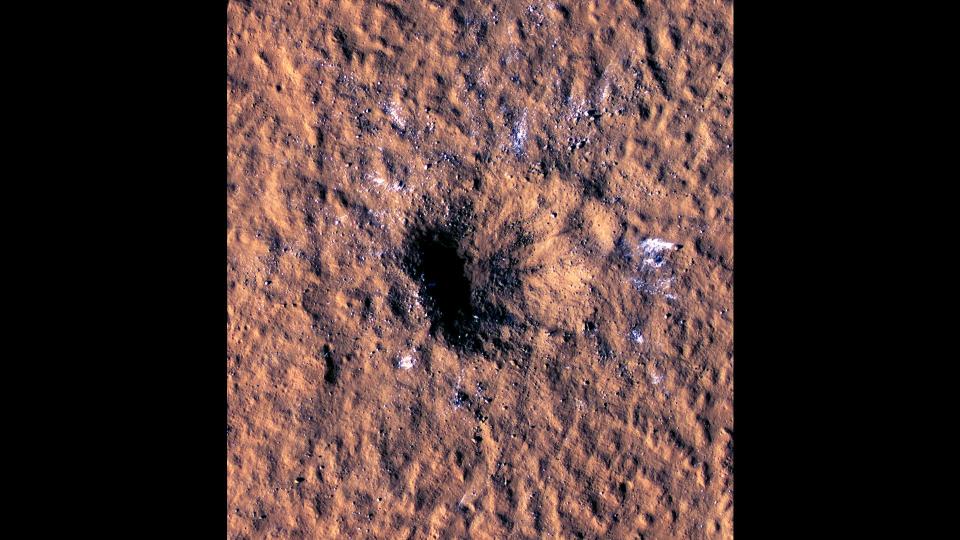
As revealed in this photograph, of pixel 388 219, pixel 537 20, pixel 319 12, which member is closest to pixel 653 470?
pixel 388 219

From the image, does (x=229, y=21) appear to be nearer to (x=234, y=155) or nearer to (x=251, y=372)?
(x=234, y=155)

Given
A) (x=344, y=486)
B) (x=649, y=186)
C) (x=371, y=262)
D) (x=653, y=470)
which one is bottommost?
(x=344, y=486)

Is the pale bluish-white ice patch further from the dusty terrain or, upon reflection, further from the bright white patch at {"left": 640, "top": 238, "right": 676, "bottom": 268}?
the bright white patch at {"left": 640, "top": 238, "right": 676, "bottom": 268}

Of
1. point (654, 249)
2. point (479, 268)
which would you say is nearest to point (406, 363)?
point (479, 268)

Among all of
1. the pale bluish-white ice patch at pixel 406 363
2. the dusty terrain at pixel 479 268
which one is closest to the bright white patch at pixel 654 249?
the dusty terrain at pixel 479 268

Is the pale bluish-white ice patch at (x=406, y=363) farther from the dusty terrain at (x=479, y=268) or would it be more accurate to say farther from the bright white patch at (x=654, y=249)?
the bright white patch at (x=654, y=249)

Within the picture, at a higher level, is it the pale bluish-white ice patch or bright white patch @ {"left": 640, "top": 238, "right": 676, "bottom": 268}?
bright white patch @ {"left": 640, "top": 238, "right": 676, "bottom": 268}

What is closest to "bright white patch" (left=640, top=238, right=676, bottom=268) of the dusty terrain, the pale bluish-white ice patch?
the dusty terrain

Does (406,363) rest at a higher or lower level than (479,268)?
lower

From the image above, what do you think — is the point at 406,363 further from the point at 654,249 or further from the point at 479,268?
the point at 654,249
